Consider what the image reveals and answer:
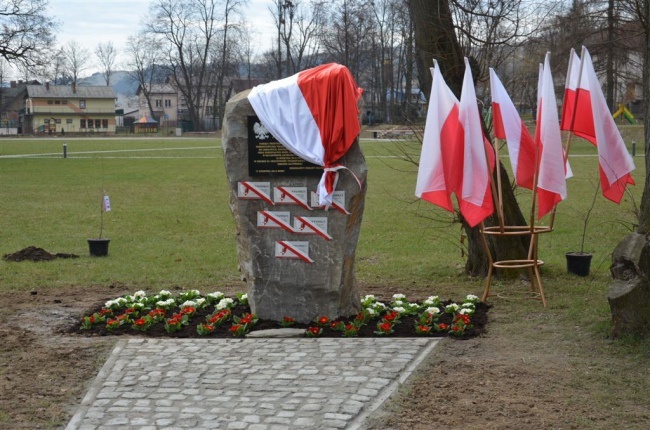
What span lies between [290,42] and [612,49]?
46.7m

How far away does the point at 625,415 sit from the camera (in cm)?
605

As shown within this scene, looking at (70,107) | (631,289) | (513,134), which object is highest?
(70,107)

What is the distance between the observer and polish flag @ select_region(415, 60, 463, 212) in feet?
29.8

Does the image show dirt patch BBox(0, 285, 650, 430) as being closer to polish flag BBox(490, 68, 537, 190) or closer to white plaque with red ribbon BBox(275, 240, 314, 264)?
polish flag BBox(490, 68, 537, 190)

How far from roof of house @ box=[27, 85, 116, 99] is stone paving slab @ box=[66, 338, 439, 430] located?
377 ft

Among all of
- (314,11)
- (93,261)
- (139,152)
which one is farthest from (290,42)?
(93,261)

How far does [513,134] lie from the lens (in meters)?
9.64

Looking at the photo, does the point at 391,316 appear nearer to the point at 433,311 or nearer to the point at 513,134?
the point at 433,311

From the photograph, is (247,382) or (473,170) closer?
Answer: (247,382)

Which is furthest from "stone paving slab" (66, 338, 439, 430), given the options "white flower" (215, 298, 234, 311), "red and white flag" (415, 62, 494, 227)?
"red and white flag" (415, 62, 494, 227)

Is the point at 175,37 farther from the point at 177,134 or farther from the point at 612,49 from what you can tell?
the point at 612,49

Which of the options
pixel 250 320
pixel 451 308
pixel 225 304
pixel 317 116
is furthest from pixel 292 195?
pixel 451 308

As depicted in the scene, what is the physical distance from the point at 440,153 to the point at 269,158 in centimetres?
174

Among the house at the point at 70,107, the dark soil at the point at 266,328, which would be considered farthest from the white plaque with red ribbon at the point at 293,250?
the house at the point at 70,107
